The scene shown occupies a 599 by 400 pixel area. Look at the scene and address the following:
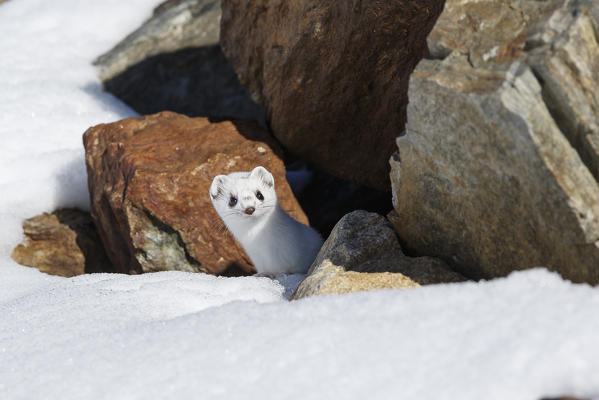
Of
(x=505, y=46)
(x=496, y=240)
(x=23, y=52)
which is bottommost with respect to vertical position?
(x=23, y=52)

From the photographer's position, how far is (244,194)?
4.56m

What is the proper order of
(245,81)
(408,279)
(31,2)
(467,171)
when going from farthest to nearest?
(31,2) → (245,81) → (408,279) → (467,171)

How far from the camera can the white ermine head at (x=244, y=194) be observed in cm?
458

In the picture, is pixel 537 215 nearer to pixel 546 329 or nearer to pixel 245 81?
pixel 546 329

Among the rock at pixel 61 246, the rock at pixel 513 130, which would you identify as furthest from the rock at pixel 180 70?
the rock at pixel 513 130

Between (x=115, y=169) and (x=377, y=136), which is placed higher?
(x=377, y=136)

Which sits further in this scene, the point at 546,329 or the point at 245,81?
the point at 245,81

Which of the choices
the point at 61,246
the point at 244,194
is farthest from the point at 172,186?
the point at 61,246

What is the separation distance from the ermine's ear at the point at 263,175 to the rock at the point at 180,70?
2.59 meters

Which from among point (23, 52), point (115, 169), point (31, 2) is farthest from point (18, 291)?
point (31, 2)

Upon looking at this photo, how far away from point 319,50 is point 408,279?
6.91 ft

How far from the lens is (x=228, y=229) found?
5039 mm

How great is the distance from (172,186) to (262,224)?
2.47 ft

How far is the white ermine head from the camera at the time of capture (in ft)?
15.0
